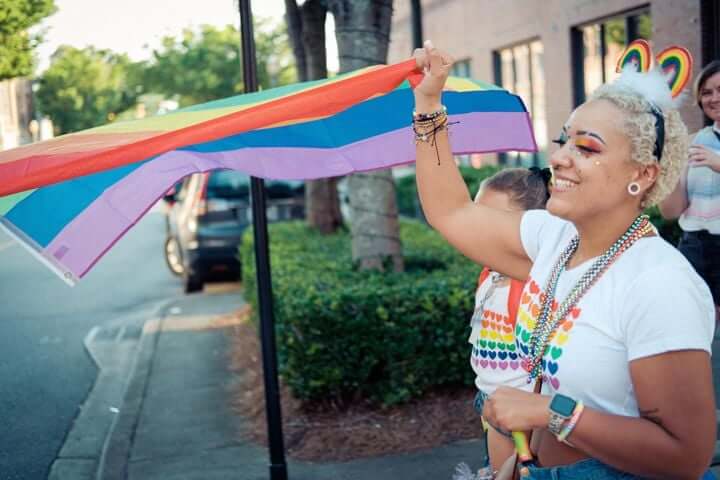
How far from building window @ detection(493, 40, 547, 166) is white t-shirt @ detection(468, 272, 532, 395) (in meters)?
10.9

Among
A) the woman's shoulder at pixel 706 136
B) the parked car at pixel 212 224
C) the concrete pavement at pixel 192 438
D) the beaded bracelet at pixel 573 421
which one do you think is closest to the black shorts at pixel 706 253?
the woman's shoulder at pixel 706 136

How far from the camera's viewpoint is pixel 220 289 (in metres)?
12.9

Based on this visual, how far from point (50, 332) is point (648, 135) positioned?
9050 millimetres

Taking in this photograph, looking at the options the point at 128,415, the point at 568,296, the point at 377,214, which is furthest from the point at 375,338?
the point at 568,296

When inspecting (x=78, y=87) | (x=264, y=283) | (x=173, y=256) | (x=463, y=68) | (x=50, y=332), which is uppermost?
(x=463, y=68)

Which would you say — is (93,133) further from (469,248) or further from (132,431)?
(132,431)

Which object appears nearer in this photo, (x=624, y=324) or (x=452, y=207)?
(x=624, y=324)

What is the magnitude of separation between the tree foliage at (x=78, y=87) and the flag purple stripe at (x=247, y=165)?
271 inches

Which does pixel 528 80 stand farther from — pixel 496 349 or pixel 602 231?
pixel 602 231

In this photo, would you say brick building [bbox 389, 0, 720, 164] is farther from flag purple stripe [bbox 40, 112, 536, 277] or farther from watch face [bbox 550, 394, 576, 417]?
watch face [bbox 550, 394, 576, 417]

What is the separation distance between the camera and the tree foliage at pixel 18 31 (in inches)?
224

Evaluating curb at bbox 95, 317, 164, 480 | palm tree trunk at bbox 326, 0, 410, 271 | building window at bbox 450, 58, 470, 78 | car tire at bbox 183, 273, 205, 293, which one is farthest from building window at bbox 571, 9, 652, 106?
curb at bbox 95, 317, 164, 480

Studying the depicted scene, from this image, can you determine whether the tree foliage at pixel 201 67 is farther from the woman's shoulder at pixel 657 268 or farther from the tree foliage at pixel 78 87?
the woman's shoulder at pixel 657 268

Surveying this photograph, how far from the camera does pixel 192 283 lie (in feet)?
41.8
